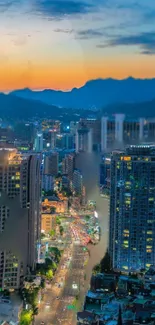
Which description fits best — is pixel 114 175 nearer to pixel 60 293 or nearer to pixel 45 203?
pixel 60 293

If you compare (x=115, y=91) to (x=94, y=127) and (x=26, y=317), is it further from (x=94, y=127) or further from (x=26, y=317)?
(x=26, y=317)

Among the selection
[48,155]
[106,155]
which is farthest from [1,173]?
[48,155]

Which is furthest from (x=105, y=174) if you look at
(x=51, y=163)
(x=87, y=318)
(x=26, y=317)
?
(x=87, y=318)

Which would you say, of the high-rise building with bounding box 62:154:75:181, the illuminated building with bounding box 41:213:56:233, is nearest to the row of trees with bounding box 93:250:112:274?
the illuminated building with bounding box 41:213:56:233

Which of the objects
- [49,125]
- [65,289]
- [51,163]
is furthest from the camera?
[51,163]

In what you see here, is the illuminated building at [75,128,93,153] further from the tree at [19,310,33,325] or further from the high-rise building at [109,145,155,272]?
the tree at [19,310,33,325]

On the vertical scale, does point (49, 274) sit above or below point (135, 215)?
below
